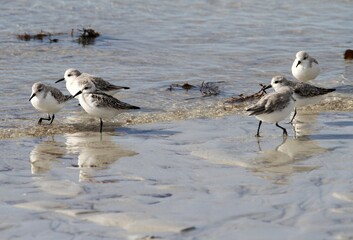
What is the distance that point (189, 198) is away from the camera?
6883 millimetres

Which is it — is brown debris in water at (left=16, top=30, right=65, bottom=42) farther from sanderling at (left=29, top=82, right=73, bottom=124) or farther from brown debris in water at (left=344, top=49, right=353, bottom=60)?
brown debris in water at (left=344, top=49, right=353, bottom=60)

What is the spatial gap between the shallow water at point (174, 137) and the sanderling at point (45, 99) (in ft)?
0.76

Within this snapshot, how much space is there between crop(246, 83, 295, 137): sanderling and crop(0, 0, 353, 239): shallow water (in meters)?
0.24

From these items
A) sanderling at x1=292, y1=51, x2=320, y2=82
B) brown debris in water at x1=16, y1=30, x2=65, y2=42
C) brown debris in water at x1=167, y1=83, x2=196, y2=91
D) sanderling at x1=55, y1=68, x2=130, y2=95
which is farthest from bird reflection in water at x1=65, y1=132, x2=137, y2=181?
brown debris in water at x1=16, y1=30, x2=65, y2=42

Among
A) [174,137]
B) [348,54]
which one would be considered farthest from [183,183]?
[348,54]

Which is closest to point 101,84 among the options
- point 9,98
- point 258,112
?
point 9,98

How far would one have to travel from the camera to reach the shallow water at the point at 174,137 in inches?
251

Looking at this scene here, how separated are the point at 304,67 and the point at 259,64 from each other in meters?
1.92

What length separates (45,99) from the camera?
10.5 m

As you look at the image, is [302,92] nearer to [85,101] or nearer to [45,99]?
[85,101]

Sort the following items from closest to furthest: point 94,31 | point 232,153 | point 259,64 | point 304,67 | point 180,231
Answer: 1. point 180,231
2. point 232,153
3. point 304,67
4. point 259,64
5. point 94,31

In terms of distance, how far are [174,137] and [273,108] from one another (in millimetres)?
1289

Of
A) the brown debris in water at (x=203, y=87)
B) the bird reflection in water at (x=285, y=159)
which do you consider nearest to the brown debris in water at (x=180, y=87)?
the brown debris in water at (x=203, y=87)

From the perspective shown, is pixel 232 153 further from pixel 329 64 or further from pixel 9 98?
pixel 329 64
